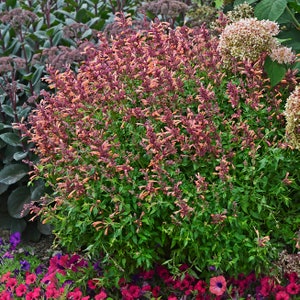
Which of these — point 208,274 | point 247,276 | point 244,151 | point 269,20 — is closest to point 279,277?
point 247,276

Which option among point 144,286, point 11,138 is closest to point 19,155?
point 11,138

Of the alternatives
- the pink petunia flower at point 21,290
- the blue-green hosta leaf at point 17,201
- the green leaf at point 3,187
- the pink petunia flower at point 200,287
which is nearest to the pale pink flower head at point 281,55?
the pink petunia flower at point 200,287

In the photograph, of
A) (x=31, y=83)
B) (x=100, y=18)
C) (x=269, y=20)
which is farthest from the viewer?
(x=100, y=18)

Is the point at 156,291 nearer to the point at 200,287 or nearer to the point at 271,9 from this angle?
the point at 200,287

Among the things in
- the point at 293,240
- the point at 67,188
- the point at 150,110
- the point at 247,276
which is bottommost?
the point at 247,276

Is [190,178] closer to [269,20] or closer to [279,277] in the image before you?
[279,277]

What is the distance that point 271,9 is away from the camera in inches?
121

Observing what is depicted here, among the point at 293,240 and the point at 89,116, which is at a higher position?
the point at 89,116

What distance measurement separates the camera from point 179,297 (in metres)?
2.89

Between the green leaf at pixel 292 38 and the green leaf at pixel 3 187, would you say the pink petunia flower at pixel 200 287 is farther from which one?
the green leaf at pixel 3 187

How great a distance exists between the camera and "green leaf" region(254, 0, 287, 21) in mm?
3039

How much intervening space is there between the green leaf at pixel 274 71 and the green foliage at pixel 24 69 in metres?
1.16

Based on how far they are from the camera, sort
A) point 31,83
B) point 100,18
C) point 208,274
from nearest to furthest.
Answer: point 208,274, point 31,83, point 100,18

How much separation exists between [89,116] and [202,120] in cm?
59
